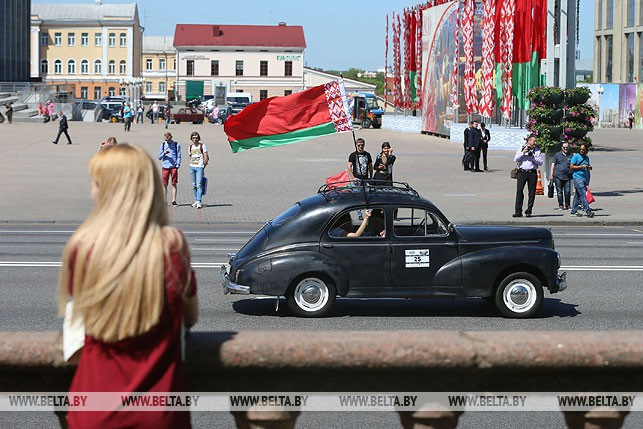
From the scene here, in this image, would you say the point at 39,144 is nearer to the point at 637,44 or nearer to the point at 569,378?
the point at 569,378

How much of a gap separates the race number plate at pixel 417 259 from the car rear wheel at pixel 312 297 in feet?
2.93

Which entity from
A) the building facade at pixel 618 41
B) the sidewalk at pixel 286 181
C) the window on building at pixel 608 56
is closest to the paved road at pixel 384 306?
the sidewalk at pixel 286 181

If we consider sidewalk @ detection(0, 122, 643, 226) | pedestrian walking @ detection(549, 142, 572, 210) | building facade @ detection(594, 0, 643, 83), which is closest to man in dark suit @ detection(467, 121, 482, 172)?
sidewalk @ detection(0, 122, 643, 226)

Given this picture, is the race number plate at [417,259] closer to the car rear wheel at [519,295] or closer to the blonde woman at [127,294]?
the car rear wheel at [519,295]

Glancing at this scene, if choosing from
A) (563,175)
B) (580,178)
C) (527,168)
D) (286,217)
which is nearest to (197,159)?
(527,168)

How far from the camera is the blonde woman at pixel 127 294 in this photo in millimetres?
3391

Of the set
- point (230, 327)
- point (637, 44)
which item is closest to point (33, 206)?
point (230, 327)

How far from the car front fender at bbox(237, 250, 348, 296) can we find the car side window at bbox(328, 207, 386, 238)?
1.30 ft

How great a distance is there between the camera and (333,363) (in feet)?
12.2

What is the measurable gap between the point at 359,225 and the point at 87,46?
145829 mm

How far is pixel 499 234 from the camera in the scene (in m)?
12.8

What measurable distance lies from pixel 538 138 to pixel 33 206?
14215 millimetres

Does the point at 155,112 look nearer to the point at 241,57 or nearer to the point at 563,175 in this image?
the point at 241,57

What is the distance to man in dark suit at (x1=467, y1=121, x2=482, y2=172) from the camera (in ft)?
133
